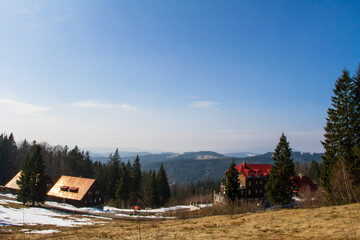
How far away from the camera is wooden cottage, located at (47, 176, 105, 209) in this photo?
189 ft

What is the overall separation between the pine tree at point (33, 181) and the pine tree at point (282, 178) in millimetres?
50240

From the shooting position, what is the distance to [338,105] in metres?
32.0

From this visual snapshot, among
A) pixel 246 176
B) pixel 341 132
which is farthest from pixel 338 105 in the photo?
pixel 246 176

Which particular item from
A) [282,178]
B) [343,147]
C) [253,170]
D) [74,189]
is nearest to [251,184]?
[253,170]

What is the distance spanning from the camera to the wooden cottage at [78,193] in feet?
189

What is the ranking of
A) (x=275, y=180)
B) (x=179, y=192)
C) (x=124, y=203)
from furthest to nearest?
(x=179, y=192) → (x=124, y=203) → (x=275, y=180)

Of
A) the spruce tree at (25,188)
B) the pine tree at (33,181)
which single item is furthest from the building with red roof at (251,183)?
the spruce tree at (25,188)

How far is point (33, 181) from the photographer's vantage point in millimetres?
49750

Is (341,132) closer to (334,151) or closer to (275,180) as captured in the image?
(334,151)

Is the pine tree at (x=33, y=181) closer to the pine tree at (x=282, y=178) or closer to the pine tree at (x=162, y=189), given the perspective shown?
the pine tree at (x=162, y=189)

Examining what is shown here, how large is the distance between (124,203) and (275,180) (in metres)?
53.0

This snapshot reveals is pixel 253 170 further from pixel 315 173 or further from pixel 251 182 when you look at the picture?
pixel 315 173

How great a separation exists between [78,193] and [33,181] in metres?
12.1

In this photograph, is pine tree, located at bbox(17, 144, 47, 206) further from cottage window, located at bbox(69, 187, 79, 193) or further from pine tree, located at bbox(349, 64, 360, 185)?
pine tree, located at bbox(349, 64, 360, 185)
